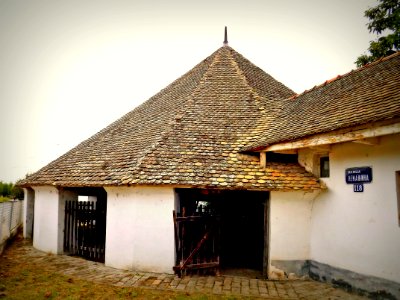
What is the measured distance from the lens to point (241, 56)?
16.7 meters

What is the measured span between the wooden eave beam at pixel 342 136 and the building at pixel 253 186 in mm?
24

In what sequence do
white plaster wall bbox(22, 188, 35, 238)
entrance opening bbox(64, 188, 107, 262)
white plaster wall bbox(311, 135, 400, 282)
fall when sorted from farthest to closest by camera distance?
white plaster wall bbox(22, 188, 35, 238), entrance opening bbox(64, 188, 107, 262), white plaster wall bbox(311, 135, 400, 282)

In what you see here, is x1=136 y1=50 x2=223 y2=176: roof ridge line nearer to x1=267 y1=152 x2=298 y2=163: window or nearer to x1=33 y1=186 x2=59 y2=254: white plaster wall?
x1=267 y1=152 x2=298 y2=163: window

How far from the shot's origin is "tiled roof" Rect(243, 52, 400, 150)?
7.05 metres

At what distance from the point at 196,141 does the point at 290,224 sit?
13.4ft

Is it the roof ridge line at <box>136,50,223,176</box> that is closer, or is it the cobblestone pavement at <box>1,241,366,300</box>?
the cobblestone pavement at <box>1,241,366,300</box>

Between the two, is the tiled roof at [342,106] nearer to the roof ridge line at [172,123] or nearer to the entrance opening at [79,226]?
the roof ridge line at [172,123]

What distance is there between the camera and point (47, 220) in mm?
11852

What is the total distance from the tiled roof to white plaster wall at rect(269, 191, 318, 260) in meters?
1.75

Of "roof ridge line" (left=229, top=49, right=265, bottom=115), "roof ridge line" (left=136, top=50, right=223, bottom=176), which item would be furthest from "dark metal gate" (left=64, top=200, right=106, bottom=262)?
"roof ridge line" (left=229, top=49, right=265, bottom=115)

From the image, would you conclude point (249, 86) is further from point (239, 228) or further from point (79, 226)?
point (79, 226)

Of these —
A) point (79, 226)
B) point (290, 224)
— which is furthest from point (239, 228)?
point (79, 226)

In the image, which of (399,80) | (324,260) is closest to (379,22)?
(399,80)

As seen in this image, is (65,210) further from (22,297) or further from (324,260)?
(324,260)
